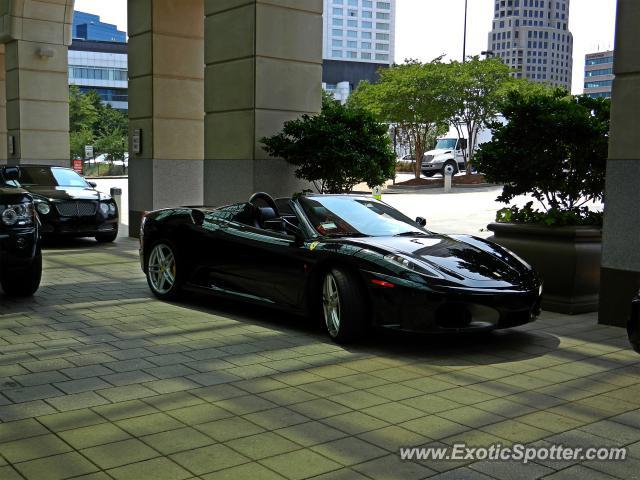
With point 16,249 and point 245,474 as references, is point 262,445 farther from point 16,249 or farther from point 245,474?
point 16,249

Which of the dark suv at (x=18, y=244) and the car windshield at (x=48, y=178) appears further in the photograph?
the car windshield at (x=48, y=178)

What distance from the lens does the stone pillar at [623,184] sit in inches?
287

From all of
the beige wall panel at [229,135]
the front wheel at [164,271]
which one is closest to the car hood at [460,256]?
the front wheel at [164,271]

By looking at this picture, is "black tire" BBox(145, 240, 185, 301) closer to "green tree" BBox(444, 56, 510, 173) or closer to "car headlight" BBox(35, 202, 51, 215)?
"car headlight" BBox(35, 202, 51, 215)

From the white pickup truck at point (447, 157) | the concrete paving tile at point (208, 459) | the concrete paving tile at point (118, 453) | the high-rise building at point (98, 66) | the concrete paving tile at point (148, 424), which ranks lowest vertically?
the concrete paving tile at point (148, 424)

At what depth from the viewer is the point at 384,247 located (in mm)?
6500

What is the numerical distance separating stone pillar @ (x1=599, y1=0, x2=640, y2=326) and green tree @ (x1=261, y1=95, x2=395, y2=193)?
178 inches

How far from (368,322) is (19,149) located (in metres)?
17.6

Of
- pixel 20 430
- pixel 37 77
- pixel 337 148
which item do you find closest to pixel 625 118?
pixel 337 148

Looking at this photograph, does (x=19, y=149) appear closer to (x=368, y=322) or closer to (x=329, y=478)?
(x=368, y=322)

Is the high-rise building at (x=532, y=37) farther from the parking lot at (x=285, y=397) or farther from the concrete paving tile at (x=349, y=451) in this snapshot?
the concrete paving tile at (x=349, y=451)

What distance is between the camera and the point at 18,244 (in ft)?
27.2

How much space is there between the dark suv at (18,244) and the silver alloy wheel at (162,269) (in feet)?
4.02

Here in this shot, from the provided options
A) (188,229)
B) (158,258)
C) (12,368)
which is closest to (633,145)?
(188,229)
